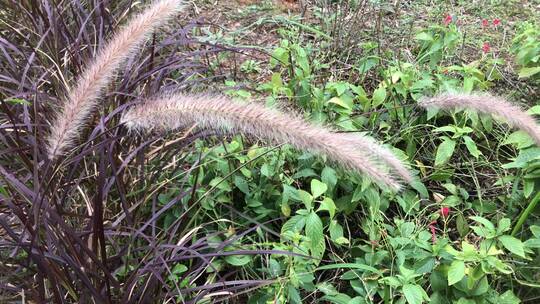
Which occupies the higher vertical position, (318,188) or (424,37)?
(424,37)

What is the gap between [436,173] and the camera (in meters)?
2.18

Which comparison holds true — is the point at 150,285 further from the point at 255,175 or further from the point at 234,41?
the point at 234,41

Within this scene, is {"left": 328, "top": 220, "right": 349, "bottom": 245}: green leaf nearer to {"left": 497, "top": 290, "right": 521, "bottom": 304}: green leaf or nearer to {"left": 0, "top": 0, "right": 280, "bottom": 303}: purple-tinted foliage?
{"left": 0, "top": 0, "right": 280, "bottom": 303}: purple-tinted foliage

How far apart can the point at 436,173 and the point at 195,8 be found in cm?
201

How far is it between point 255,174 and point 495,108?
0.90 metres

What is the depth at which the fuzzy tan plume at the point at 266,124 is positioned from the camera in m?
1.27

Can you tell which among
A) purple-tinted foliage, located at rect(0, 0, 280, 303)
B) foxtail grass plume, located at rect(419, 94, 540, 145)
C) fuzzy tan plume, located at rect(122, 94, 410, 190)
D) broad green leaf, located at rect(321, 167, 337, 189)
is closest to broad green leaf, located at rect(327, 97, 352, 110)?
broad green leaf, located at rect(321, 167, 337, 189)

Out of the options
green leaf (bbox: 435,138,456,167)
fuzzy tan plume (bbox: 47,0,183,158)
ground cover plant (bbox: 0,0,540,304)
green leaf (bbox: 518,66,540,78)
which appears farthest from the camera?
green leaf (bbox: 518,66,540,78)

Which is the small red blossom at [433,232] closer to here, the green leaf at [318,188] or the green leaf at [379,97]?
the green leaf at [318,188]

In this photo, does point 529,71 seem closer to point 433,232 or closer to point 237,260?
point 433,232

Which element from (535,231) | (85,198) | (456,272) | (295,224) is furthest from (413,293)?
(85,198)

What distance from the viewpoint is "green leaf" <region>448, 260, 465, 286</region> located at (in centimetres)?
161

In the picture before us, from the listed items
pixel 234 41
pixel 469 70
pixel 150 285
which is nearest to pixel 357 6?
pixel 234 41

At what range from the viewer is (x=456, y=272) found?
162cm
